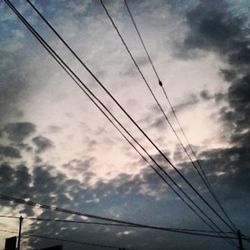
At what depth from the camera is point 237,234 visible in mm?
29453

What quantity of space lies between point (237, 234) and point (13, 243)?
1881 cm

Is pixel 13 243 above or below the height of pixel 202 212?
below

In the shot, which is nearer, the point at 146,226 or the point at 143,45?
the point at 143,45

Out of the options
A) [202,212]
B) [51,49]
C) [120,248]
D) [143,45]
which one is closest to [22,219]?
[120,248]

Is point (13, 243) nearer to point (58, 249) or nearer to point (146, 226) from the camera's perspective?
point (58, 249)

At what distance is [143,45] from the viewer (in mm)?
11750

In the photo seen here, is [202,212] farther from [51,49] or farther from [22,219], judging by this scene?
[22,219]

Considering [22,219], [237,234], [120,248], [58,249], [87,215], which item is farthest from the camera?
[120,248]

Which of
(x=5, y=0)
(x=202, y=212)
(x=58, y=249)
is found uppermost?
(x=5, y=0)

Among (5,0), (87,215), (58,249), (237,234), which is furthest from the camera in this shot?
(237,234)

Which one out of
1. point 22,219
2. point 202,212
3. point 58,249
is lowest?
point 58,249

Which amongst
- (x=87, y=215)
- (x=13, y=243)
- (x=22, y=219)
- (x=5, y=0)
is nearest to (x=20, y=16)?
(x=5, y=0)

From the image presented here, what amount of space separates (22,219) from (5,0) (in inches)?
1217

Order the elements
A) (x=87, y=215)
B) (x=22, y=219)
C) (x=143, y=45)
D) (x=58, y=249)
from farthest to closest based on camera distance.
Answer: (x=22, y=219)
(x=58, y=249)
(x=87, y=215)
(x=143, y=45)
